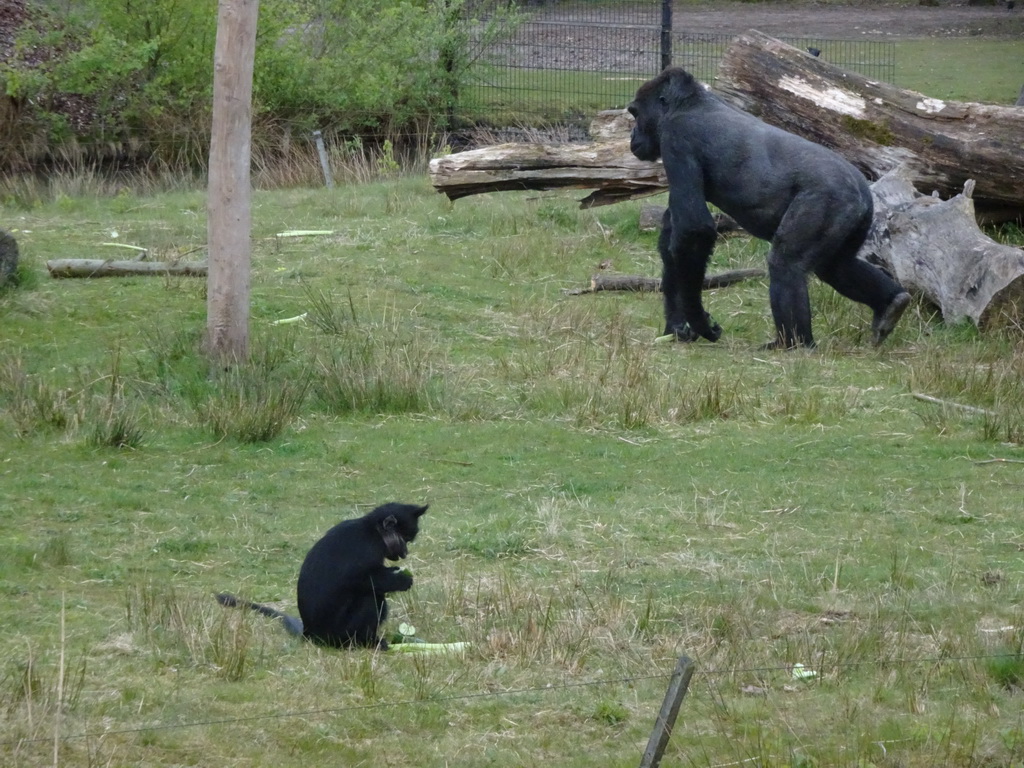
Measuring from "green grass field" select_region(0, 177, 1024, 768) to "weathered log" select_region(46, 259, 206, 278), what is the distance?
16cm

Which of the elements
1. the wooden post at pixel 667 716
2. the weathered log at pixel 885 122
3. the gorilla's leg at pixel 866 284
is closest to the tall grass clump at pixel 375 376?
the gorilla's leg at pixel 866 284

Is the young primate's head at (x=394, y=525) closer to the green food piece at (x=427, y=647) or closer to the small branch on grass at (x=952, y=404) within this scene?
the green food piece at (x=427, y=647)

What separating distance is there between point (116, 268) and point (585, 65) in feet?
59.5

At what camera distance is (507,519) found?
635cm

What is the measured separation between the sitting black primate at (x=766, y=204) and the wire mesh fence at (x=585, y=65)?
12382 millimetres

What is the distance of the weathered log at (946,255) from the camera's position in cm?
980

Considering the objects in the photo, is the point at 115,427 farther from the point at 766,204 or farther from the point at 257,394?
the point at 766,204

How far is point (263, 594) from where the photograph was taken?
5.39 meters

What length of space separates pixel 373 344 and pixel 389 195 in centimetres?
670

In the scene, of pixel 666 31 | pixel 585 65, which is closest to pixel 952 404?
pixel 666 31

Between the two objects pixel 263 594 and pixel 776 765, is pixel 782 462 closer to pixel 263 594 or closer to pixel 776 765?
pixel 263 594

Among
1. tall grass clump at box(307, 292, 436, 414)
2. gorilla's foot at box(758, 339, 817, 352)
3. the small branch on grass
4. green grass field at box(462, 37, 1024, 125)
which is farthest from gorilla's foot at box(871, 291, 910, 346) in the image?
green grass field at box(462, 37, 1024, 125)

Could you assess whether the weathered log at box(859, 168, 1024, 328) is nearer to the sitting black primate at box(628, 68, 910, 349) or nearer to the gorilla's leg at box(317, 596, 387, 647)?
the sitting black primate at box(628, 68, 910, 349)

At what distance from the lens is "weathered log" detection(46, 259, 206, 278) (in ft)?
35.6
